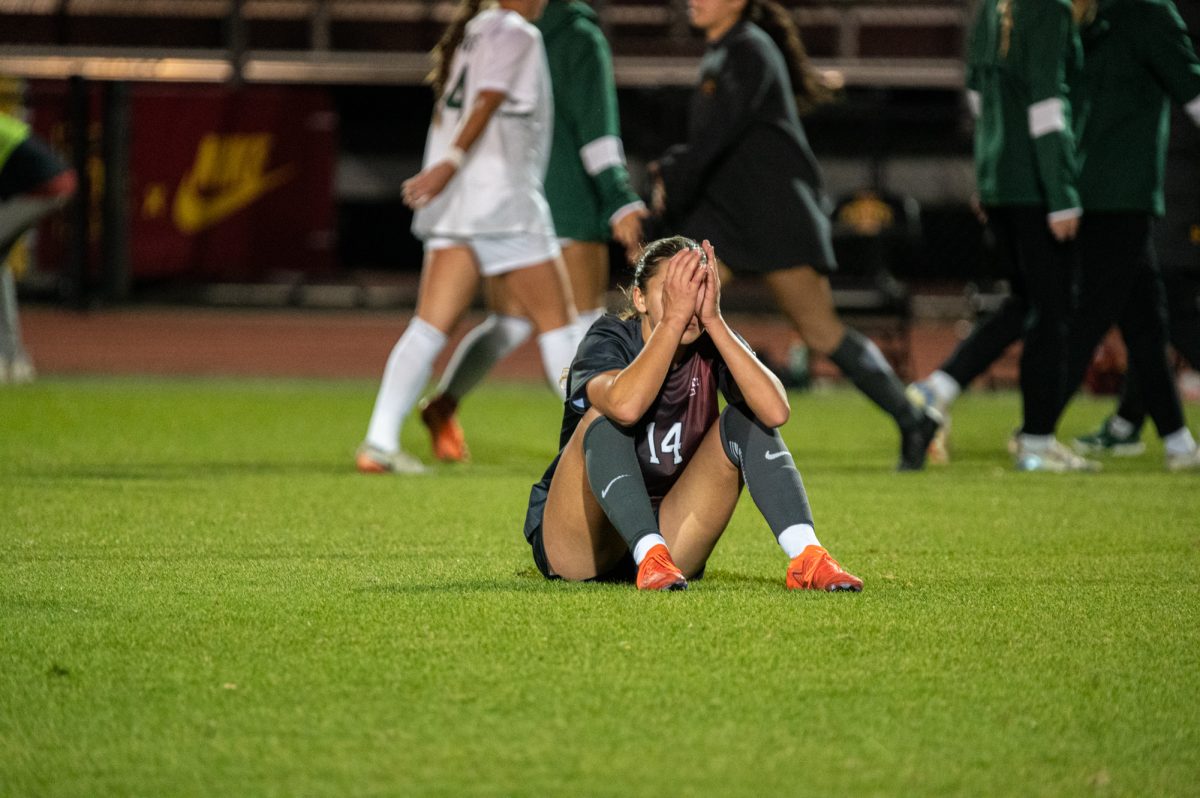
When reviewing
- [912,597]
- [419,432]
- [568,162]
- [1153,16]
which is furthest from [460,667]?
[419,432]

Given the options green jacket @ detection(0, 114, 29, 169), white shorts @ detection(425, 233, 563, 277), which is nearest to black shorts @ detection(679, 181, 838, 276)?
white shorts @ detection(425, 233, 563, 277)

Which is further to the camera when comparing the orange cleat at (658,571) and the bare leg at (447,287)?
the bare leg at (447,287)

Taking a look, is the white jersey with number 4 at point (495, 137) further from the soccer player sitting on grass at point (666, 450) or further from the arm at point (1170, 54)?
the soccer player sitting on grass at point (666, 450)

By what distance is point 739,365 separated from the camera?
4.01 metres

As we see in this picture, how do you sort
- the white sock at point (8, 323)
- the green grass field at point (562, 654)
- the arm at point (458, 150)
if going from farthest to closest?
the white sock at point (8, 323) → the arm at point (458, 150) → the green grass field at point (562, 654)

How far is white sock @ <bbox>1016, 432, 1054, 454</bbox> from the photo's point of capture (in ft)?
24.5

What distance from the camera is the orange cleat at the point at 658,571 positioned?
403 cm

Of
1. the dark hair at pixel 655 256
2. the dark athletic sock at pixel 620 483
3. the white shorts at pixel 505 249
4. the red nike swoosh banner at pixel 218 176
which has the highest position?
the dark hair at pixel 655 256

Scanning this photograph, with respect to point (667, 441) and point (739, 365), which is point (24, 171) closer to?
point (667, 441)

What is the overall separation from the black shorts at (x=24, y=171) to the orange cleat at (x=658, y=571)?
4.28m

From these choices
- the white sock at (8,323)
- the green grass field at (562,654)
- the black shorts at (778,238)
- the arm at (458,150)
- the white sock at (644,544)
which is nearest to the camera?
the green grass field at (562,654)

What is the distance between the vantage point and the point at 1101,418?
1052 centimetres

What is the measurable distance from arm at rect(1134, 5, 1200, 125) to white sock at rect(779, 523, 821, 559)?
391cm

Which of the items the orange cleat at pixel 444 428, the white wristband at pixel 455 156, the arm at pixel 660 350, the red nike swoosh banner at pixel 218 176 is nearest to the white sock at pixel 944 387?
the orange cleat at pixel 444 428
